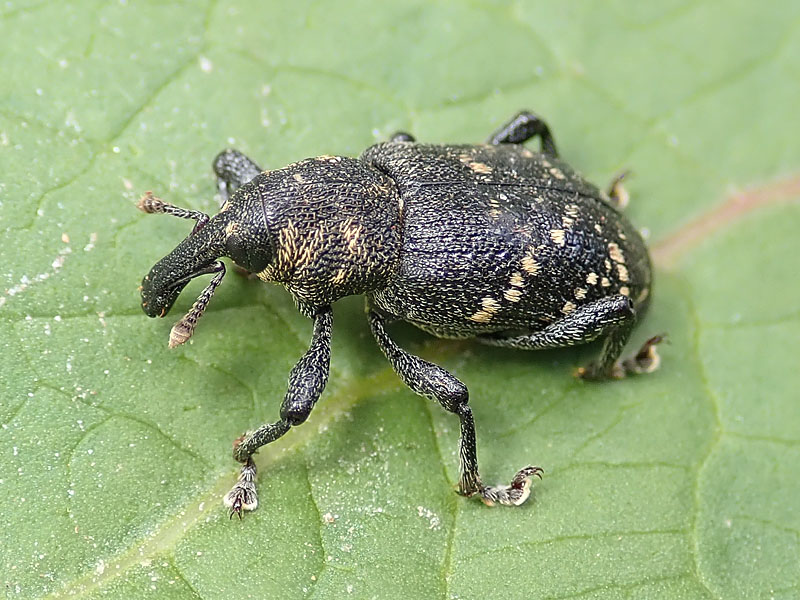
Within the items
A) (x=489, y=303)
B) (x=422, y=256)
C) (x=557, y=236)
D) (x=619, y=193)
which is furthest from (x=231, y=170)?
(x=619, y=193)

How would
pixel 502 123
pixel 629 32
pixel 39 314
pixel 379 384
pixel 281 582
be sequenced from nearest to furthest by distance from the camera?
pixel 281 582 → pixel 39 314 → pixel 379 384 → pixel 502 123 → pixel 629 32

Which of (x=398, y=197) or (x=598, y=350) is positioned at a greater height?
(x=398, y=197)

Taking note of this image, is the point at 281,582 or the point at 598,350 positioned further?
the point at 598,350

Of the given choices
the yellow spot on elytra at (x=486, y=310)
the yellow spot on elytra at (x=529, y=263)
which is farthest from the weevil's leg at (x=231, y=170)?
the yellow spot on elytra at (x=529, y=263)

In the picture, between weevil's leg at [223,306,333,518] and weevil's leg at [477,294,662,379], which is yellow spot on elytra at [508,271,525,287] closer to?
weevil's leg at [477,294,662,379]

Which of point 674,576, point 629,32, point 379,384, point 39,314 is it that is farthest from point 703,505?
point 39,314

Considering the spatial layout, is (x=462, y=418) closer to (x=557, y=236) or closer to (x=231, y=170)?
(x=557, y=236)

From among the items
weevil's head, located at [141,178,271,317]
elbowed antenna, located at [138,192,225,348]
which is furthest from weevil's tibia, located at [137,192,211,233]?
weevil's head, located at [141,178,271,317]

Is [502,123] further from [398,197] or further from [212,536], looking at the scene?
[212,536]

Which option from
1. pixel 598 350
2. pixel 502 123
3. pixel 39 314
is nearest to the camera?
pixel 39 314
